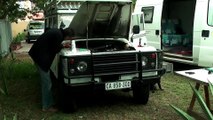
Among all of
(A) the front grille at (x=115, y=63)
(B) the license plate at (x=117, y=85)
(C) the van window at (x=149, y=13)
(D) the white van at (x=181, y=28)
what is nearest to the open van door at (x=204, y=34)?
(D) the white van at (x=181, y=28)

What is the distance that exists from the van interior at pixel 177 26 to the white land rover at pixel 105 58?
4114mm

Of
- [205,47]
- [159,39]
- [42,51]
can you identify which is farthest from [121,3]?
[159,39]

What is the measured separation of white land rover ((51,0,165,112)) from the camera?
21.0 ft

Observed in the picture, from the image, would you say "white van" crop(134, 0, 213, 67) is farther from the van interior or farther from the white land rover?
the white land rover

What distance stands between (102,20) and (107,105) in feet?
5.90

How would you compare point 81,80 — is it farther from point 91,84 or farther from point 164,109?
point 164,109

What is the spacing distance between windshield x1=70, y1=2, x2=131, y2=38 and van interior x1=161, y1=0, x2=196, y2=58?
13.1 feet

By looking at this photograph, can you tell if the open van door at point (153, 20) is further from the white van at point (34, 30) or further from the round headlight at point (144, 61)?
the white van at point (34, 30)

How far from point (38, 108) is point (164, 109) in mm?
2491

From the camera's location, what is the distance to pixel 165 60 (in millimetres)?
11820

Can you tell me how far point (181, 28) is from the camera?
12.9 metres

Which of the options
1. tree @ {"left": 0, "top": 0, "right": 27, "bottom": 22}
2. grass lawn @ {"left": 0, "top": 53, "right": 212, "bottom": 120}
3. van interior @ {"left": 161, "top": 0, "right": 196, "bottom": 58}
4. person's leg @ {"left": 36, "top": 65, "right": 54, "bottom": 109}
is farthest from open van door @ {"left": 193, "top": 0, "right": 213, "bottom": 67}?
tree @ {"left": 0, "top": 0, "right": 27, "bottom": 22}

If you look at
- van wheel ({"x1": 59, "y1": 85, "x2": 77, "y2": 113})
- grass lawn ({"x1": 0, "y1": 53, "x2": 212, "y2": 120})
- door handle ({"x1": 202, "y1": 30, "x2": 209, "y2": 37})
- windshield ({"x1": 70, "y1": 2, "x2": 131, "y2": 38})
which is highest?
windshield ({"x1": 70, "y1": 2, "x2": 131, "y2": 38})

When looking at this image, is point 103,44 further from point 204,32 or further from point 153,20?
point 153,20
